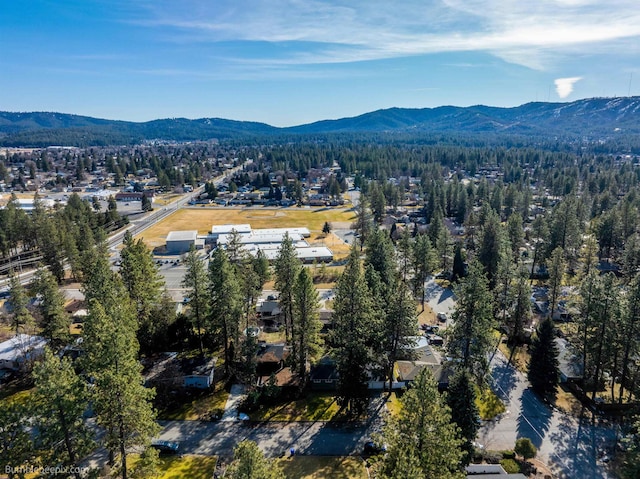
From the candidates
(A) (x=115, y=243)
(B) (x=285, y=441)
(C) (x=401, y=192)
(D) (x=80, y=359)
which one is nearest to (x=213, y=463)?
(B) (x=285, y=441)

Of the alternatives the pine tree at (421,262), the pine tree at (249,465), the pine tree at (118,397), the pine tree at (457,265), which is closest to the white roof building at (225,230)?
the pine tree at (457,265)

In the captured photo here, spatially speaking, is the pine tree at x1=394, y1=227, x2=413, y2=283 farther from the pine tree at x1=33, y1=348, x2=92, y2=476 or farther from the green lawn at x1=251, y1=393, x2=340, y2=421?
the pine tree at x1=33, y1=348, x2=92, y2=476

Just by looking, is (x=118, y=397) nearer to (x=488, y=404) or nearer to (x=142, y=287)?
(x=142, y=287)

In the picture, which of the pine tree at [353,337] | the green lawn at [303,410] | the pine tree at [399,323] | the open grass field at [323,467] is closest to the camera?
the open grass field at [323,467]

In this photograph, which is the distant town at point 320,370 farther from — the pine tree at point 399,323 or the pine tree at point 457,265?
the pine tree at point 457,265

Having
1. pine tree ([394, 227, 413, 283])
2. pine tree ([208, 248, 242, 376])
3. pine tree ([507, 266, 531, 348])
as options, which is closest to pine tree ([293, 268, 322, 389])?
pine tree ([208, 248, 242, 376])

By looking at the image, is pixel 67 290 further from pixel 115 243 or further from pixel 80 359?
pixel 80 359
